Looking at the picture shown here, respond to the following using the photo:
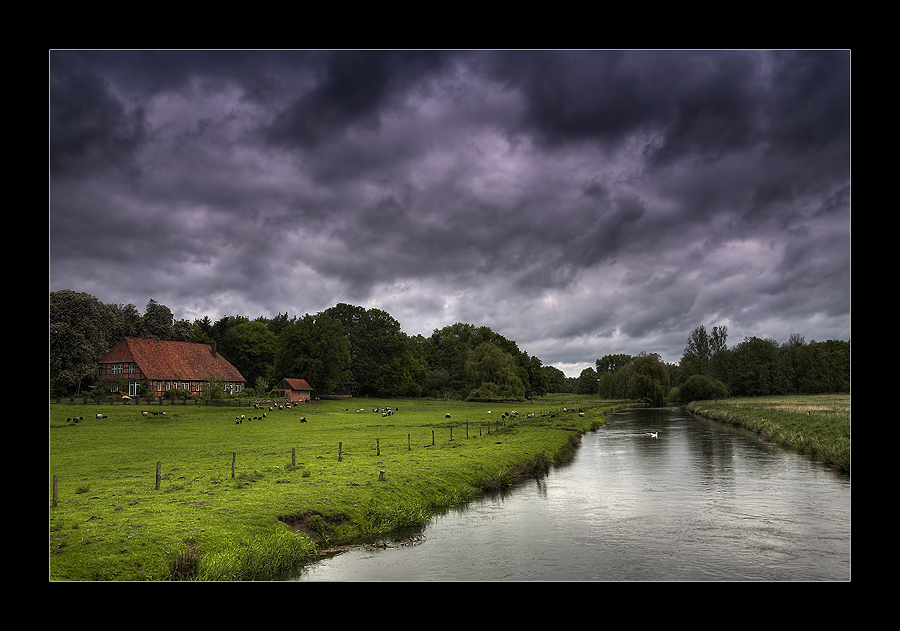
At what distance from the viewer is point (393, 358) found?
403 feet

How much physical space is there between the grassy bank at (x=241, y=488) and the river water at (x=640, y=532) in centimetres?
185

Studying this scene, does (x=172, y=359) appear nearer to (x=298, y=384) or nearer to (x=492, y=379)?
(x=298, y=384)

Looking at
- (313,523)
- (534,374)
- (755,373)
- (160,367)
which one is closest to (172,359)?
(160,367)

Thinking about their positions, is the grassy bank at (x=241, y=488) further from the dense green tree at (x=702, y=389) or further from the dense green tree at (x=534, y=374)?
the dense green tree at (x=534, y=374)

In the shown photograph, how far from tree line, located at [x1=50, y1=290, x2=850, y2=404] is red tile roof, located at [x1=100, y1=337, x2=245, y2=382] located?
3777mm

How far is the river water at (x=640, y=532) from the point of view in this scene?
56.1 feet

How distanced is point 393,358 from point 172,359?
147 ft

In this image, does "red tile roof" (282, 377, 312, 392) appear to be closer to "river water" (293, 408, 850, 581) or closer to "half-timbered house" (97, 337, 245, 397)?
"half-timbered house" (97, 337, 245, 397)

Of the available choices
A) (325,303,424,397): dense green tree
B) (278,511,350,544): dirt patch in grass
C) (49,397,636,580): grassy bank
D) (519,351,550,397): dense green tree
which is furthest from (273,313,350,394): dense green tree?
(278,511,350,544): dirt patch in grass
